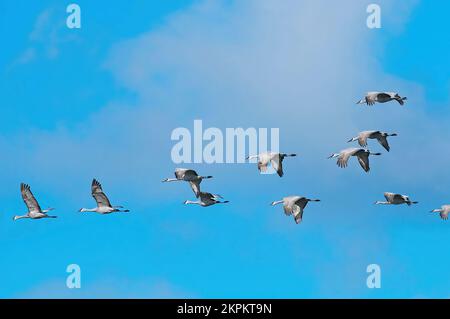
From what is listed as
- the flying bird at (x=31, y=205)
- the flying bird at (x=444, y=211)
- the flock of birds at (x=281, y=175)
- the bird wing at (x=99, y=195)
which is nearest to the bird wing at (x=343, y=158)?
the flock of birds at (x=281, y=175)

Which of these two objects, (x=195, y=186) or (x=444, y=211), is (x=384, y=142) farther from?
(x=195, y=186)

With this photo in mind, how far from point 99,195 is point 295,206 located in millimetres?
12483

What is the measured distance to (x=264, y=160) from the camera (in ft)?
251

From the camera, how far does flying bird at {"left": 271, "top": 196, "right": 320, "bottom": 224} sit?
74562mm

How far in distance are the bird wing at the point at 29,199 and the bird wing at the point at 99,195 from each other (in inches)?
158

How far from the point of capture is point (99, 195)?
79.6 metres

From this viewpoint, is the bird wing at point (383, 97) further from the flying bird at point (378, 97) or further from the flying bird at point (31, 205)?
the flying bird at point (31, 205)

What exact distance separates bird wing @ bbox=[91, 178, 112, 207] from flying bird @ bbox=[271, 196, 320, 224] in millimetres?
11662

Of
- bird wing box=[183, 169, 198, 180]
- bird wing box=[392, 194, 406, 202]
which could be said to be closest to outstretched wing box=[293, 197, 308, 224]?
bird wing box=[392, 194, 406, 202]

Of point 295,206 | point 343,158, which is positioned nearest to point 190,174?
point 295,206

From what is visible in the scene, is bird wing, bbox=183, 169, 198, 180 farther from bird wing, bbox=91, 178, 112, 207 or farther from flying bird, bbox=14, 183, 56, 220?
flying bird, bbox=14, 183, 56, 220
